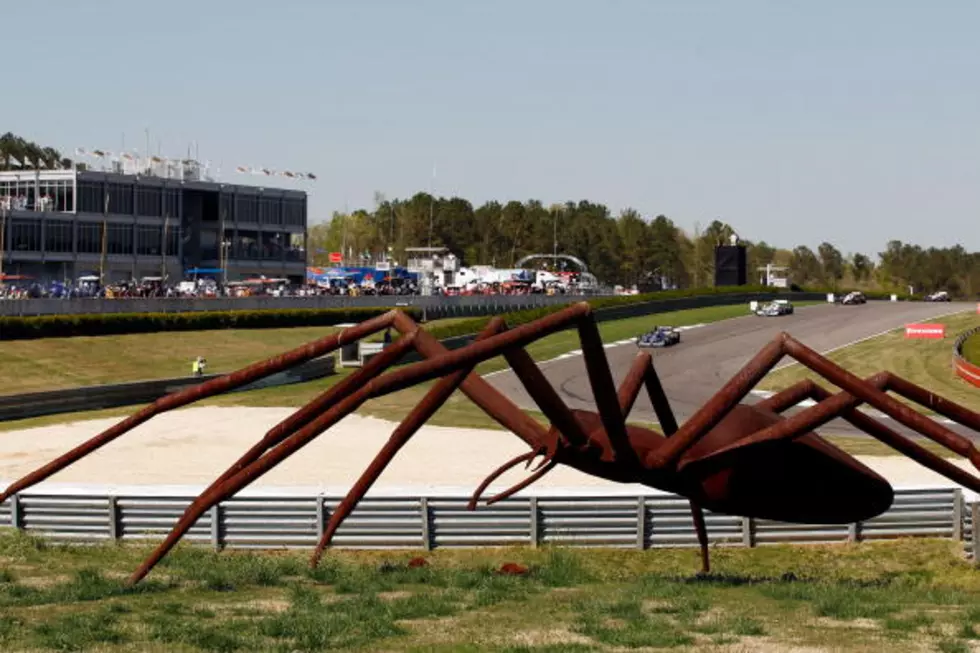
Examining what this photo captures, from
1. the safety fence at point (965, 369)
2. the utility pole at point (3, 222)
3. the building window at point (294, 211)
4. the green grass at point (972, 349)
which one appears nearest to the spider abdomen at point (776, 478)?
the safety fence at point (965, 369)

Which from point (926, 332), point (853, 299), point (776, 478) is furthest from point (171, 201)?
point (776, 478)

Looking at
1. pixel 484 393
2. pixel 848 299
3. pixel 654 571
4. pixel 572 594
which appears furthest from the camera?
pixel 848 299

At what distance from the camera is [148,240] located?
164 meters

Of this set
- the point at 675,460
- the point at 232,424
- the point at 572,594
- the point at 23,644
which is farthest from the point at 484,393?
the point at 232,424

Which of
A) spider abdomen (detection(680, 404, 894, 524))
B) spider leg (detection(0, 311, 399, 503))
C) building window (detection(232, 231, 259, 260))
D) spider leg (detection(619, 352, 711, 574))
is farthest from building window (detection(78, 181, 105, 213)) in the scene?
spider abdomen (detection(680, 404, 894, 524))

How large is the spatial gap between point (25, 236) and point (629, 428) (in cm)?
14801

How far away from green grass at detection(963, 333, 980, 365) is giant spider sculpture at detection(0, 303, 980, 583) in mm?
66954

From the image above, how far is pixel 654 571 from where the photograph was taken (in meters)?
25.2

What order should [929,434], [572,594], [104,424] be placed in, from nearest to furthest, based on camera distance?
[929,434], [572,594], [104,424]

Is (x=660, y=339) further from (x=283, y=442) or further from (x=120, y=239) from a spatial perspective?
(x=120, y=239)

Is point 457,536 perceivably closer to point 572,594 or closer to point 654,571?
point 654,571

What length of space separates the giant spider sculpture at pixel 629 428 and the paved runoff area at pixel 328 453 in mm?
16276

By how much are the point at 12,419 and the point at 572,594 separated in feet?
148

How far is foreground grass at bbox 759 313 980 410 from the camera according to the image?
223 ft
